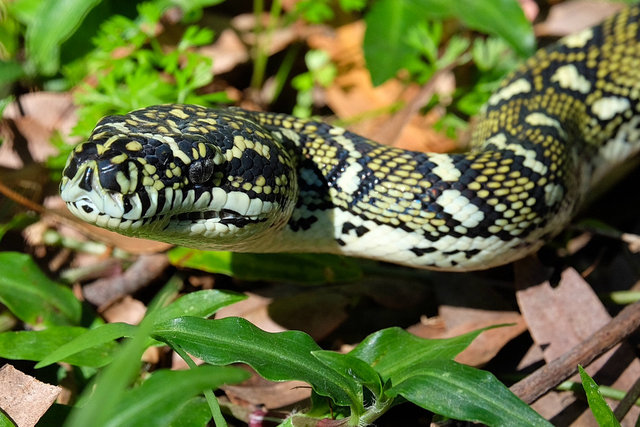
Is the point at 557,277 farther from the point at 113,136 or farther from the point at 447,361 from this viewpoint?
the point at 113,136

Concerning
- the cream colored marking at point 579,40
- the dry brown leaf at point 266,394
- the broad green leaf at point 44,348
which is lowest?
the dry brown leaf at point 266,394

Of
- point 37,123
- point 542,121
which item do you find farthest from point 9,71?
point 542,121

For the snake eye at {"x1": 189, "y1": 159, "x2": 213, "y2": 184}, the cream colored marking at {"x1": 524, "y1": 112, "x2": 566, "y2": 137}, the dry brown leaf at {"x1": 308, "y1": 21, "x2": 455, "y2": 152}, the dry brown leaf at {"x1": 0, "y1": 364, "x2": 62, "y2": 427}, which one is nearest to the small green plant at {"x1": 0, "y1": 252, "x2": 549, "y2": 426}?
the dry brown leaf at {"x1": 0, "y1": 364, "x2": 62, "y2": 427}

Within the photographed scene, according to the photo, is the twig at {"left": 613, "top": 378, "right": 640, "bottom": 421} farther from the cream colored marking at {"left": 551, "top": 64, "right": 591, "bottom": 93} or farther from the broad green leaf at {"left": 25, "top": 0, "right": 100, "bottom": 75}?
the broad green leaf at {"left": 25, "top": 0, "right": 100, "bottom": 75}

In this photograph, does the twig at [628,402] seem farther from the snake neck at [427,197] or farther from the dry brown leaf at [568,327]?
the snake neck at [427,197]

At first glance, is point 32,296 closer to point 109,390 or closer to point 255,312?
point 255,312

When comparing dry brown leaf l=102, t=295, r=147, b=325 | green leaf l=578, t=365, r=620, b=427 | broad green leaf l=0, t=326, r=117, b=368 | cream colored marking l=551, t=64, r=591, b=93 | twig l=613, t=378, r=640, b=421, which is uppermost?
cream colored marking l=551, t=64, r=591, b=93

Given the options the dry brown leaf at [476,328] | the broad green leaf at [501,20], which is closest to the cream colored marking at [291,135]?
the dry brown leaf at [476,328]
